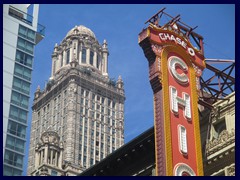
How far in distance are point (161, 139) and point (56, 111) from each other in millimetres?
102132

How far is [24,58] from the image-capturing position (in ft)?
247

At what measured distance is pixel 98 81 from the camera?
14025 cm

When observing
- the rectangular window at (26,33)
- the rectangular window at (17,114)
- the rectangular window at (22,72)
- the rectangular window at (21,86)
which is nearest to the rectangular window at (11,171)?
the rectangular window at (17,114)

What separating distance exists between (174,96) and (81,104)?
319 feet

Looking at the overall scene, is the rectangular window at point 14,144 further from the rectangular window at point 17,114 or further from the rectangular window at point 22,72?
the rectangular window at point 22,72

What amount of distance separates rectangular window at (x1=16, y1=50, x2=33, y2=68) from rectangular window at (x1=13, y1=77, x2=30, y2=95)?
265 cm

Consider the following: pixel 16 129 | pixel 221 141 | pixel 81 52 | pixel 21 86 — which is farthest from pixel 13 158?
pixel 81 52

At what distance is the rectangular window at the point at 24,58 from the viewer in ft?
246

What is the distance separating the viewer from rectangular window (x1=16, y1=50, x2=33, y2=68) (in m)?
75.0

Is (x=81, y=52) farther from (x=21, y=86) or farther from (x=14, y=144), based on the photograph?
(x=14, y=144)

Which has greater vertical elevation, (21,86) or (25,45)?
(25,45)

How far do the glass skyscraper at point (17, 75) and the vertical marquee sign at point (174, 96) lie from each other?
27.6 metres

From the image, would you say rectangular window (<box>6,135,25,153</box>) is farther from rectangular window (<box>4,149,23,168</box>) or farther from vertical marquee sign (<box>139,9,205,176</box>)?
vertical marquee sign (<box>139,9,205,176</box>)
